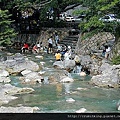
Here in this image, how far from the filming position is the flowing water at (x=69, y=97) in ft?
26.6

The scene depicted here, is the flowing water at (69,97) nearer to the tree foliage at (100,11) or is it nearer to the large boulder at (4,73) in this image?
the large boulder at (4,73)

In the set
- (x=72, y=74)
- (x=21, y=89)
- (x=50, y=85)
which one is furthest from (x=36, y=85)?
(x=72, y=74)

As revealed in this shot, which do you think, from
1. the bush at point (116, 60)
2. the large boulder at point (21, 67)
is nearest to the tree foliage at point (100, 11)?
the bush at point (116, 60)

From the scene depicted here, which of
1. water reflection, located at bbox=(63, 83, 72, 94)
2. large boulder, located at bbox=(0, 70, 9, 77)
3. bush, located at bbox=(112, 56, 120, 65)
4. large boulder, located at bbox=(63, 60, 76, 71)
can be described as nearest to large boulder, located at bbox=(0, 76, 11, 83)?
large boulder, located at bbox=(0, 70, 9, 77)

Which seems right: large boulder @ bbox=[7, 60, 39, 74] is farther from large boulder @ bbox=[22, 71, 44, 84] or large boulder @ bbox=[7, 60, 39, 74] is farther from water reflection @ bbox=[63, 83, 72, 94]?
water reflection @ bbox=[63, 83, 72, 94]

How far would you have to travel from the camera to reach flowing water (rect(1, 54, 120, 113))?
319 inches

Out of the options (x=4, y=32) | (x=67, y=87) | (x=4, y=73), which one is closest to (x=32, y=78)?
(x=4, y=73)

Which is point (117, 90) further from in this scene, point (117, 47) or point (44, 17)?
point (44, 17)

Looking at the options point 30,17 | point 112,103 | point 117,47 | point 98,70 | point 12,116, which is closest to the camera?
point 12,116

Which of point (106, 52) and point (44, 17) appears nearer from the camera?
point (106, 52)

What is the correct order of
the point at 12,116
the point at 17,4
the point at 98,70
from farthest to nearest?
1. the point at 17,4
2. the point at 98,70
3. the point at 12,116

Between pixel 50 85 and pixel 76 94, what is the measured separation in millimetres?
1667


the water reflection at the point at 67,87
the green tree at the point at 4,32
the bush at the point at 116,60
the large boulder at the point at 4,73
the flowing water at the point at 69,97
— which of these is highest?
the green tree at the point at 4,32

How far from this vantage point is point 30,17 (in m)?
26.1
